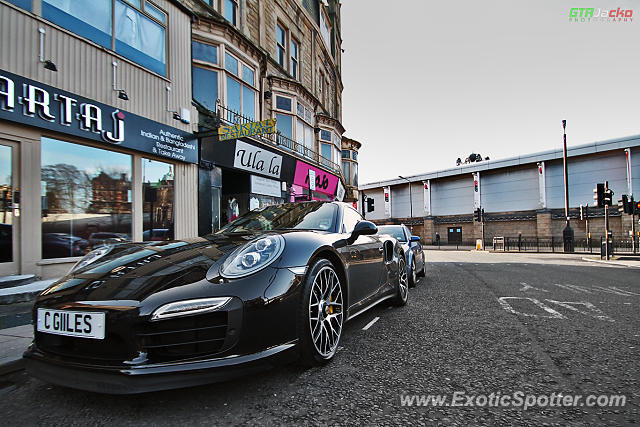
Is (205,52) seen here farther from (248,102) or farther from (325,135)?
(325,135)

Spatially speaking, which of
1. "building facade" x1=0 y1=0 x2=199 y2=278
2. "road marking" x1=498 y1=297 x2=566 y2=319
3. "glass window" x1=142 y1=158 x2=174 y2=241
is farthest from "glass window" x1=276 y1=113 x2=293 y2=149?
"road marking" x1=498 y1=297 x2=566 y2=319

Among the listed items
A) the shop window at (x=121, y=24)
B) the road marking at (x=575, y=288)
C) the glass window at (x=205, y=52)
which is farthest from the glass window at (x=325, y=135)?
the road marking at (x=575, y=288)

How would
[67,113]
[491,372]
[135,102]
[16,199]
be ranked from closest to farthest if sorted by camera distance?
[491,372], [16,199], [67,113], [135,102]

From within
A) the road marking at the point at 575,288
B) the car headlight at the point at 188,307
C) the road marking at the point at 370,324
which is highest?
the car headlight at the point at 188,307

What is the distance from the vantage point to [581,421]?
174 centimetres

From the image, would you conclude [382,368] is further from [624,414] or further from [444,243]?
[444,243]

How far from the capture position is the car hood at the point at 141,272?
1.95 m

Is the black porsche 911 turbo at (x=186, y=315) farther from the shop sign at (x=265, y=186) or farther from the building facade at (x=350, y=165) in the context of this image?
the building facade at (x=350, y=165)

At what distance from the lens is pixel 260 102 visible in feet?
42.3

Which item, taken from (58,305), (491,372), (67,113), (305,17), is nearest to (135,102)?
(67,113)

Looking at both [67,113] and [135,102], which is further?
[135,102]

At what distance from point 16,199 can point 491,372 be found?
6821 mm

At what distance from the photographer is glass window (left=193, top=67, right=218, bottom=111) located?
993cm

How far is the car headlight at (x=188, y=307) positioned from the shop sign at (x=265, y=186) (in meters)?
10.1
